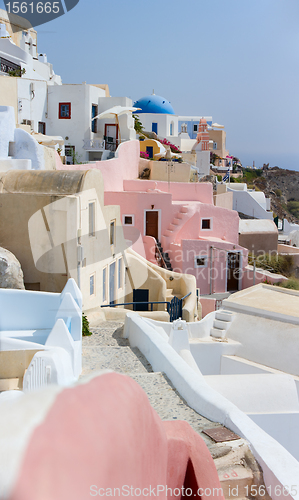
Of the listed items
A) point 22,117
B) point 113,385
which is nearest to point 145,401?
point 113,385

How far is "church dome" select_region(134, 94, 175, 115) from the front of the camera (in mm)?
50406

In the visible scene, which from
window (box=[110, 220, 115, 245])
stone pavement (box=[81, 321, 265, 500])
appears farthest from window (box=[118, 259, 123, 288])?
stone pavement (box=[81, 321, 265, 500])

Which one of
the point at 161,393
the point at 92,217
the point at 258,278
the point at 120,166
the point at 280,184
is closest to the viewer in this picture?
the point at 161,393

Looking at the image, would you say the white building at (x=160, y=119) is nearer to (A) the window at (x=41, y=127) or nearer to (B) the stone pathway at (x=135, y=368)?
(A) the window at (x=41, y=127)

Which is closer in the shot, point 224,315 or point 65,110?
point 224,315

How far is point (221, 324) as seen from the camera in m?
14.3

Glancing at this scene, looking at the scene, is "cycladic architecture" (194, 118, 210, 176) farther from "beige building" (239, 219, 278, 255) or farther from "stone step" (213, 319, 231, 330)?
"stone step" (213, 319, 231, 330)

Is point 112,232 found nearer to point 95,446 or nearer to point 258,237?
point 95,446

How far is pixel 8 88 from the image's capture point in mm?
21562

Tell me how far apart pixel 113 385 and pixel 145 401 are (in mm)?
325

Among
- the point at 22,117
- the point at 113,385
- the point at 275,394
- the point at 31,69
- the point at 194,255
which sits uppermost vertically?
the point at 31,69

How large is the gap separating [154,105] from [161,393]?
47.5 m

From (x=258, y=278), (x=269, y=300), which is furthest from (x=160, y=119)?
(x=269, y=300)

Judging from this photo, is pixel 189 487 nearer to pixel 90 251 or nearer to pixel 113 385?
pixel 113 385
